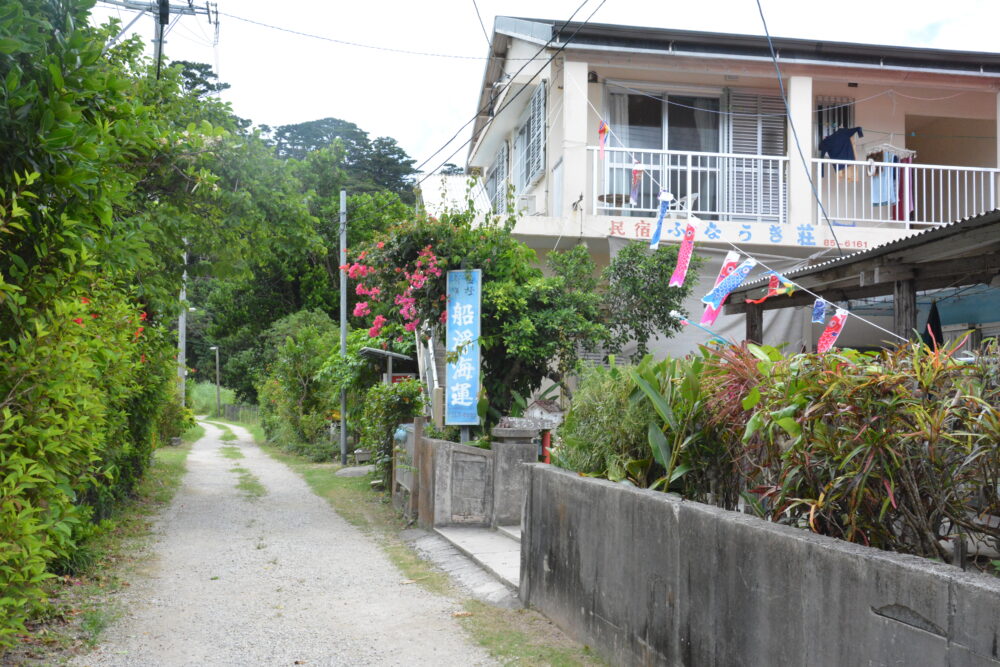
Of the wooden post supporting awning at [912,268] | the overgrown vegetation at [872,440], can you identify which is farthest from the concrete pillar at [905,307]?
the overgrown vegetation at [872,440]

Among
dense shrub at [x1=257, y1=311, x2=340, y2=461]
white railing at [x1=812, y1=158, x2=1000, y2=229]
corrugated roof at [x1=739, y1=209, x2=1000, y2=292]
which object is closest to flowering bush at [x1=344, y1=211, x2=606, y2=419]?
corrugated roof at [x1=739, y1=209, x2=1000, y2=292]

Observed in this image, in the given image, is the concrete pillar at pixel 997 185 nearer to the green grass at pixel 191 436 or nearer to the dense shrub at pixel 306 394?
the dense shrub at pixel 306 394

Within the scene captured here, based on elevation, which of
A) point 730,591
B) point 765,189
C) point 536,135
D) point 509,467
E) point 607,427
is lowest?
point 509,467

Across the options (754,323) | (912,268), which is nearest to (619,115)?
(754,323)

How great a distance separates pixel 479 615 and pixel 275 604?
172 centimetres

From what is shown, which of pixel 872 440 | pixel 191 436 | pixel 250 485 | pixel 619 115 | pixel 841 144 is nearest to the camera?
pixel 872 440

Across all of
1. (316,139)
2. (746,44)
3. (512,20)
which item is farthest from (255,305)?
(746,44)

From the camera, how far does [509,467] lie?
962cm

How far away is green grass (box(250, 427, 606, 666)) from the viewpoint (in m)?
5.45

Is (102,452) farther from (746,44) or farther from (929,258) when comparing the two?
(746,44)

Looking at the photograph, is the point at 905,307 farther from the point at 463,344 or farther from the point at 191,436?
the point at 191,436

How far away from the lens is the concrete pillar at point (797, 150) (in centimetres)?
1340

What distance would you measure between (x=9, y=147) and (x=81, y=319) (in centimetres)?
113

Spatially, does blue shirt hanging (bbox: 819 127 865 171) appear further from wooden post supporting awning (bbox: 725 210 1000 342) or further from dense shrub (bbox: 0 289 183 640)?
dense shrub (bbox: 0 289 183 640)
